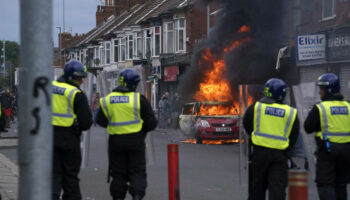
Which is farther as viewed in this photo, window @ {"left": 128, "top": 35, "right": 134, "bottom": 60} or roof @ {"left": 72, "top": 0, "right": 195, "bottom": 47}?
window @ {"left": 128, "top": 35, "right": 134, "bottom": 60}

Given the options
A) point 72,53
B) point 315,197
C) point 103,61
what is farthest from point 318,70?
point 72,53

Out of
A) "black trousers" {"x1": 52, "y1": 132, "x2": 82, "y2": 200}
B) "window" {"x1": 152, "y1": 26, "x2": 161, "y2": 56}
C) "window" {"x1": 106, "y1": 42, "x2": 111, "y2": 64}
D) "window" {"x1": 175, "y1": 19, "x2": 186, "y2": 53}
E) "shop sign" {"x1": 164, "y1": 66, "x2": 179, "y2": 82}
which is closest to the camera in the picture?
"black trousers" {"x1": 52, "y1": 132, "x2": 82, "y2": 200}

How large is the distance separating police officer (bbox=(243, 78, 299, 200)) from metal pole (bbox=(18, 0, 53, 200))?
3236 mm

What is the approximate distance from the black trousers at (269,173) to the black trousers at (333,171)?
1.28 feet

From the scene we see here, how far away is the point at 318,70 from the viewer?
24.9m

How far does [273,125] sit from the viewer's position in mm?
6742

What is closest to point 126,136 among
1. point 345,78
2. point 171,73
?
point 345,78

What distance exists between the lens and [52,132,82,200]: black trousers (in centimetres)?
687

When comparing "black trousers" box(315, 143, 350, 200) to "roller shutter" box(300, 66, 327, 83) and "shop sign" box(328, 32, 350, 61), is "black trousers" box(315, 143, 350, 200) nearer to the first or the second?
"shop sign" box(328, 32, 350, 61)

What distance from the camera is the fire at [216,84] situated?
67.9 ft

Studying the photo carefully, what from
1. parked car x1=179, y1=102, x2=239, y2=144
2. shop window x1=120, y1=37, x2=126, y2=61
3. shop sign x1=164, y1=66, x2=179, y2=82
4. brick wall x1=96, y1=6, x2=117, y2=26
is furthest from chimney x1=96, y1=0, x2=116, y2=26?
parked car x1=179, y1=102, x2=239, y2=144

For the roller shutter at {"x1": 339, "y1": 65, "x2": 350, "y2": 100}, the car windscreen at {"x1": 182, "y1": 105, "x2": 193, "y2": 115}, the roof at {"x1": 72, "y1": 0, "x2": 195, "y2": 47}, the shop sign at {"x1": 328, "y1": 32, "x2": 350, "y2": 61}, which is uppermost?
the roof at {"x1": 72, "y1": 0, "x2": 195, "y2": 47}

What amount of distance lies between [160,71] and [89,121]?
118 ft

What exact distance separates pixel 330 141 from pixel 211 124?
12901mm
